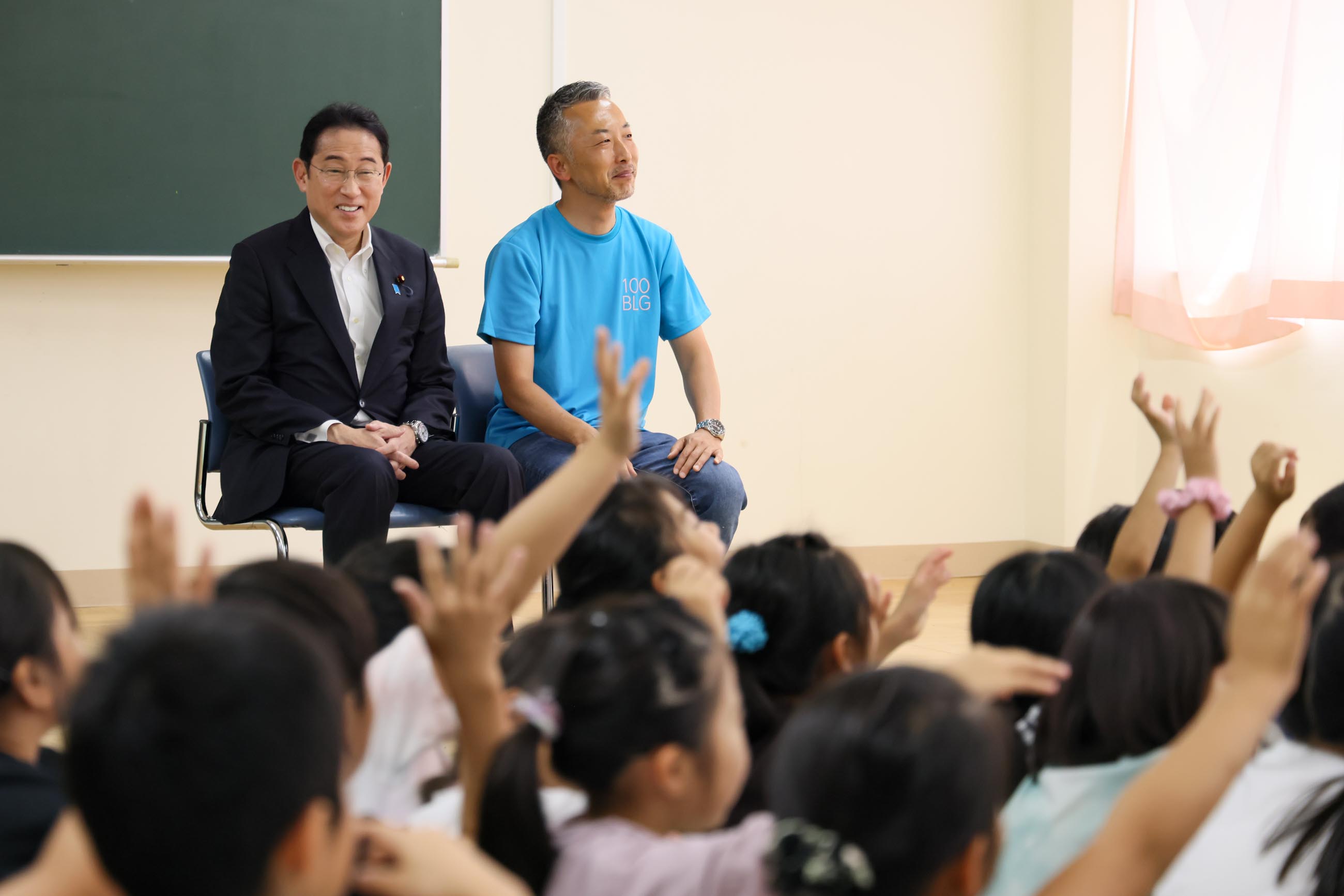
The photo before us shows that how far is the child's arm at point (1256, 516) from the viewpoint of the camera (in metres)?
1.82

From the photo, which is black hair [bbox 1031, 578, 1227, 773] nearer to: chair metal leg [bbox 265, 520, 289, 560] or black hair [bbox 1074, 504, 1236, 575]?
black hair [bbox 1074, 504, 1236, 575]

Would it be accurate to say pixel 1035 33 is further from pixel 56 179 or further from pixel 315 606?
pixel 315 606

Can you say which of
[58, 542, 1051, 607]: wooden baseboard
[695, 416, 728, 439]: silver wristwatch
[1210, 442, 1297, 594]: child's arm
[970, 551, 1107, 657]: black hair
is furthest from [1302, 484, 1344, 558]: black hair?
[58, 542, 1051, 607]: wooden baseboard

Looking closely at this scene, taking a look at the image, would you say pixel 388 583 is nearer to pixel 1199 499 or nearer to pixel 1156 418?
pixel 1199 499

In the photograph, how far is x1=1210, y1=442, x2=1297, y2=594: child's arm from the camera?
5.96ft

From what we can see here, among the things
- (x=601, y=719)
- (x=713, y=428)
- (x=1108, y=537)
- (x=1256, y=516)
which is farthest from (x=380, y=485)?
(x=601, y=719)

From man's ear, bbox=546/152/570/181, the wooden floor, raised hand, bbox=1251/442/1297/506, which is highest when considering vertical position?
man's ear, bbox=546/152/570/181

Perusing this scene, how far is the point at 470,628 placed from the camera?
101cm

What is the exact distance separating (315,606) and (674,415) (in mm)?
3195

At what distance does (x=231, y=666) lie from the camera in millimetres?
692

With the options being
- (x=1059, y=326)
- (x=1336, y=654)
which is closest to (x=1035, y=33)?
(x=1059, y=326)

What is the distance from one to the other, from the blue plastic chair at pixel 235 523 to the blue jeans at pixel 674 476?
0.22 m

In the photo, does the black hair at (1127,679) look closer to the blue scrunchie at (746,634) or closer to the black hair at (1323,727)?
the black hair at (1323,727)

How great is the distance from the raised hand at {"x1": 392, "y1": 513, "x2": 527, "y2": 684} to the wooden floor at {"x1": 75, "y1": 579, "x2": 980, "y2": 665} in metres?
2.00
